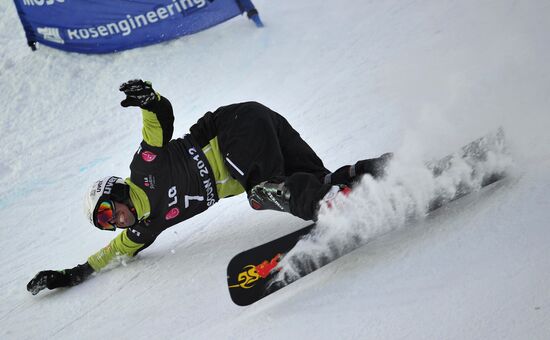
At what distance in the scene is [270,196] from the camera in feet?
9.58

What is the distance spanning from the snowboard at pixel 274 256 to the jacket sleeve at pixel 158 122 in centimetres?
96

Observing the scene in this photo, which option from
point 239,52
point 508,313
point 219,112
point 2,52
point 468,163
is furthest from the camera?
point 2,52

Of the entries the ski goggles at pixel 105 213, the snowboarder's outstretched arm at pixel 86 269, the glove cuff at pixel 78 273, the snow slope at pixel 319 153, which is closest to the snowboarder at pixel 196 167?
the ski goggles at pixel 105 213

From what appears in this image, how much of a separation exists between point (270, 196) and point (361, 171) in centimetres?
56

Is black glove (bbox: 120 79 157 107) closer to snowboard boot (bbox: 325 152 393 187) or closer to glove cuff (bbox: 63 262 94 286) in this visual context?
snowboard boot (bbox: 325 152 393 187)

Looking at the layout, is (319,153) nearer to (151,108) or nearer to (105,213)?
(151,108)

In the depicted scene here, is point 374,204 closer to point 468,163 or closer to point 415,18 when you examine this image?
point 468,163

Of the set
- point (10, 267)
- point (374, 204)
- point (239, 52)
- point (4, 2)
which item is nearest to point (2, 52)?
point (4, 2)

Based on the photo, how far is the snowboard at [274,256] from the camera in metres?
2.64

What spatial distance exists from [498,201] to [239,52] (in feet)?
16.3

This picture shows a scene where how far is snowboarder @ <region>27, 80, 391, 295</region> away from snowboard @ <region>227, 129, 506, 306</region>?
38cm

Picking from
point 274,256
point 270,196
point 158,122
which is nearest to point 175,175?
point 158,122

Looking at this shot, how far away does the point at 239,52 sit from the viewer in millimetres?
6957

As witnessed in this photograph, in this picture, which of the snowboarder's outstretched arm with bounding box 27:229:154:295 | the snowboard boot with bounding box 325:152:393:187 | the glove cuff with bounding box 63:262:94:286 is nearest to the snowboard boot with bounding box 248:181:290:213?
the snowboard boot with bounding box 325:152:393:187
